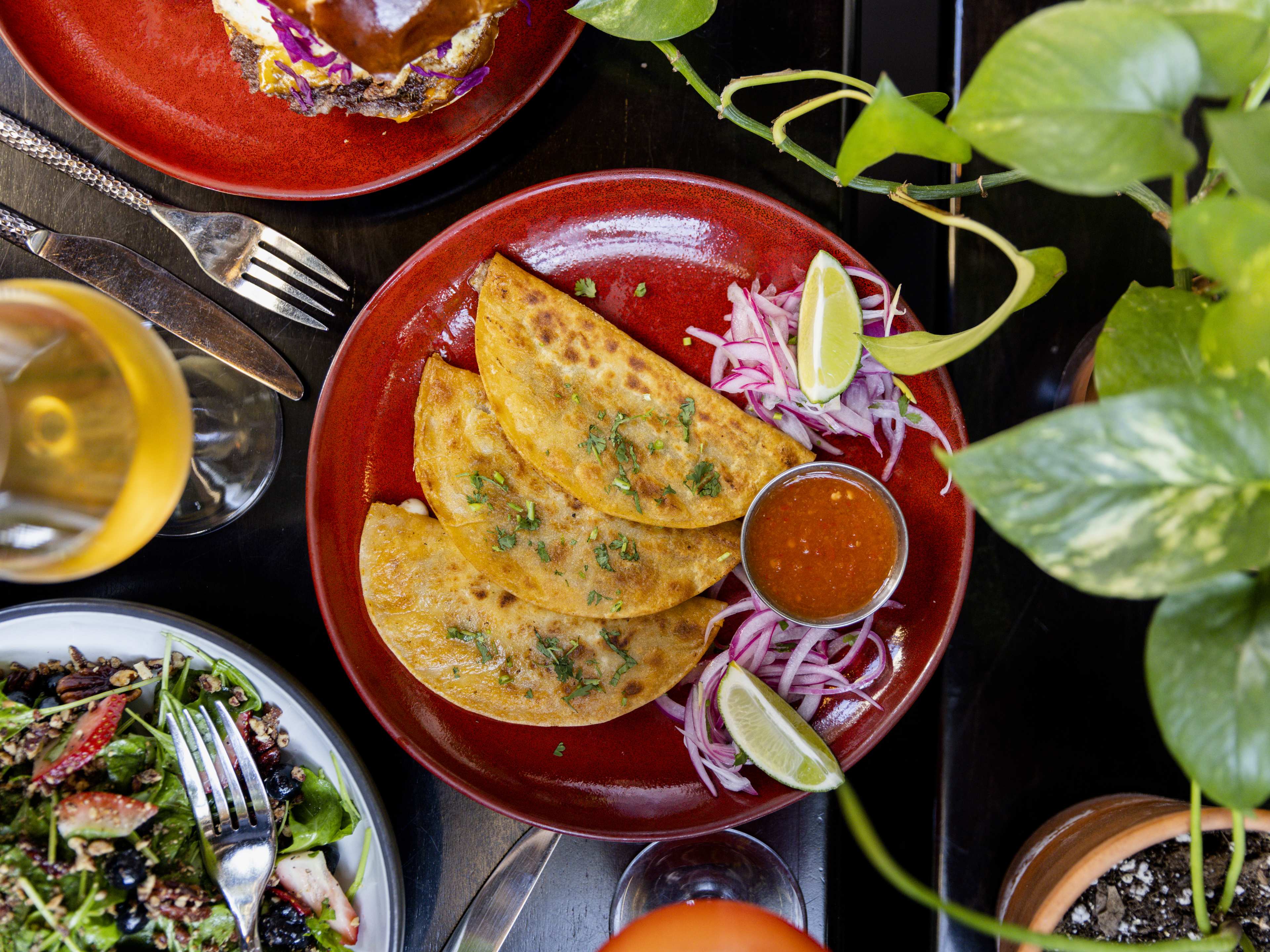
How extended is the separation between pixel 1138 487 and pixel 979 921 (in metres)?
0.47

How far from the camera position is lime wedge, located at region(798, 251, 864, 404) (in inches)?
72.2

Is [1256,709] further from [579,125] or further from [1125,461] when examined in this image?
[579,125]

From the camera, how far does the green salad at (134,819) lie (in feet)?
5.80

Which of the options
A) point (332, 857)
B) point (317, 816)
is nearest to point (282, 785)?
point (317, 816)

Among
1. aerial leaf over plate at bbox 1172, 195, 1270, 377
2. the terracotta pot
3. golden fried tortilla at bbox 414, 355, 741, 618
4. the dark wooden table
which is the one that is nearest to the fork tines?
the dark wooden table

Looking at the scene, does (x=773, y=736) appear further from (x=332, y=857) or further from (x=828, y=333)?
(x=332, y=857)

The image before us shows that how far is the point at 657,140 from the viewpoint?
6.86ft

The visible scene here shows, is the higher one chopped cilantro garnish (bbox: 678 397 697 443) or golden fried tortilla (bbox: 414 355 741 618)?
chopped cilantro garnish (bbox: 678 397 697 443)

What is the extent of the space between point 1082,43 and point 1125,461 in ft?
1.47

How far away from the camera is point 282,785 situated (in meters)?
1.86

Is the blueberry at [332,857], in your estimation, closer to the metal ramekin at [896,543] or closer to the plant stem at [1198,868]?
the metal ramekin at [896,543]

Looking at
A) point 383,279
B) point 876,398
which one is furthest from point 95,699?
point 876,398

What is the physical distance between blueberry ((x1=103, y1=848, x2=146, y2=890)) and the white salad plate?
0.33 metres

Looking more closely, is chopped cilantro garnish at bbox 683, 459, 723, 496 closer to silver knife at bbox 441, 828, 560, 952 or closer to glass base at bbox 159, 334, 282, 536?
silver knife at bbox 441, 828, 560, 952
